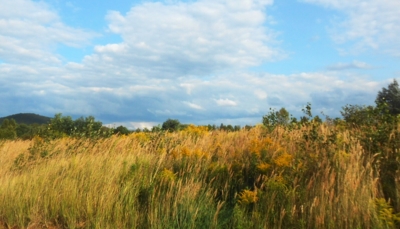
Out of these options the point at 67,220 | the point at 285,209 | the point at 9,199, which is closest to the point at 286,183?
the point at 285,209

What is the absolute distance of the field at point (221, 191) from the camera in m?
5.47

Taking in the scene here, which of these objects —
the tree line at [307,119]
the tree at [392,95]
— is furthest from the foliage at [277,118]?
the tree at [392,95]

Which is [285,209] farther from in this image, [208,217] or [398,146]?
[398,146]

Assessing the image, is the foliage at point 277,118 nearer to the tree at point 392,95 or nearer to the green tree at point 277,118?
the green tree at point 277,118

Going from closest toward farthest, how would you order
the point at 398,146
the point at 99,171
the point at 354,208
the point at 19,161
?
the point at 354,208, the point at 398,146, the point at 99,171, the point at 19,161

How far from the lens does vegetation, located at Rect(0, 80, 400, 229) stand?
550cm

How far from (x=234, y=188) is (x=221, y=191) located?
11.0 inches

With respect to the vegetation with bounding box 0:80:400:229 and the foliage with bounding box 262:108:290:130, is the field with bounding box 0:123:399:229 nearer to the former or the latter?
the vegetation with bounding box 0:80:400:229

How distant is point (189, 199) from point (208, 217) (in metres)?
0.45

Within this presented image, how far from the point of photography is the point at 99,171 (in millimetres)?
7832

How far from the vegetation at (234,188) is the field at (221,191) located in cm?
2

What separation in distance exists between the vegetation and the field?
18mm

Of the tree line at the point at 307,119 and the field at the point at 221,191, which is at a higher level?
the tree line at the point at 307,119

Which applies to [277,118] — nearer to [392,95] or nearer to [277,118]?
[277,118]
